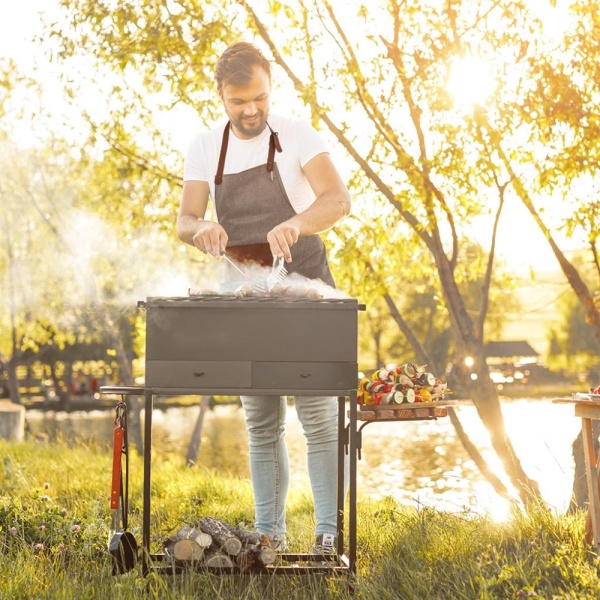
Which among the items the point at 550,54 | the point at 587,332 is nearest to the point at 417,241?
the point at 550,54

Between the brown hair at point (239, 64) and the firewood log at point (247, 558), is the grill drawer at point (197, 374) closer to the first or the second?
the firewood log at point (247, 558)

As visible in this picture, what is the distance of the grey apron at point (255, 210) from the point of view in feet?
12.2

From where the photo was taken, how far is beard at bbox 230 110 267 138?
12.0 ft

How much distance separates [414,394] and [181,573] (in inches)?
42.6

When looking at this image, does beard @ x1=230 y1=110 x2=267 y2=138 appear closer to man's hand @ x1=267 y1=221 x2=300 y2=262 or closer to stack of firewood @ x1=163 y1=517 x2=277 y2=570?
man's hand @ x1=267 y1=221 x2=300 y2=262

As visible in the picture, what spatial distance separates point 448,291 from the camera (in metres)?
7.15

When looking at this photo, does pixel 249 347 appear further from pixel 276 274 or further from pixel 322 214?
pixel 322 214

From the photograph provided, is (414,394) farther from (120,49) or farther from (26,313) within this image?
(26,313)

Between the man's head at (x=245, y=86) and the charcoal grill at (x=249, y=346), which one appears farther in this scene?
the man's head at (x=245, y=86)

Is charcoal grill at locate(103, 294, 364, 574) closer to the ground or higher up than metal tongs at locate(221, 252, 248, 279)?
closer to the ground

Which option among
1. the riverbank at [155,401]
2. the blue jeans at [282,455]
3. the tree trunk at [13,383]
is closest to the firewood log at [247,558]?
the blue jeans at [282,455]

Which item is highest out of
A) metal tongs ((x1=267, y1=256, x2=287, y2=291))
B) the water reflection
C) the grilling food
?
metal tongs ((x1=267, y1=256, x2=287, y2=291))

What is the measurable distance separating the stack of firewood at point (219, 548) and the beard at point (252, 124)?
58.5 inches

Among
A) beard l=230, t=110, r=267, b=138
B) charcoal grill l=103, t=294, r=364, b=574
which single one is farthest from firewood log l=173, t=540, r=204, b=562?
beard l=230, t=110, r=267, b=138
